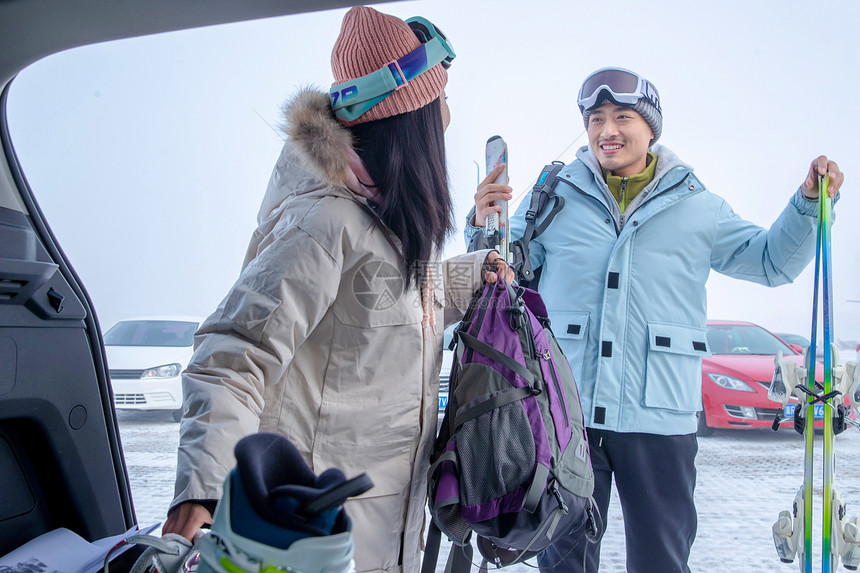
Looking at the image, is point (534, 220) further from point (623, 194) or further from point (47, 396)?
point (47, 396)

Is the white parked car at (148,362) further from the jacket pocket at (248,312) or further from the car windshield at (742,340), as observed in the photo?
the car windshield at (742,340)

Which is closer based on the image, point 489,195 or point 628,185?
point 489,195

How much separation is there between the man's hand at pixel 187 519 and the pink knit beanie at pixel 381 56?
0.64m

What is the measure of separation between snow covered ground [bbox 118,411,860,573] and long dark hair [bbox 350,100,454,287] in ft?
5.63

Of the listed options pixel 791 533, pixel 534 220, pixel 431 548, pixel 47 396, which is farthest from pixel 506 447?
pixel 791 533

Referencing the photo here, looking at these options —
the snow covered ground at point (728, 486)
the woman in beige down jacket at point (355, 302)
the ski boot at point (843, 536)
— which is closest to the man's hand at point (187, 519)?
the woman in beige down jacket at point (355, 302)

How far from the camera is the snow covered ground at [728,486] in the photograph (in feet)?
7.58

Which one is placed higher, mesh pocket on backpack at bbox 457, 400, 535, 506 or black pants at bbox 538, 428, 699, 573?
mesh pocket on backpack at bbox 457, 400, 535, 506

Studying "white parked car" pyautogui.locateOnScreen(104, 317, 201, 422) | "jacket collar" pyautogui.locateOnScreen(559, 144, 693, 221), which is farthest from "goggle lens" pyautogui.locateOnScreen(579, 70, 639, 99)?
"white parked car" pyautogui.locateOnScreen(104, 317, 201, 422)

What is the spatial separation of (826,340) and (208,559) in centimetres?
173

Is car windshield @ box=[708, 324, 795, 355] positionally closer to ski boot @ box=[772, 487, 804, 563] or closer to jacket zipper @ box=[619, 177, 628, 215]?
ski boot @ box=[772, 487, 804, 563]

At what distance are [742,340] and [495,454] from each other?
10.2ft

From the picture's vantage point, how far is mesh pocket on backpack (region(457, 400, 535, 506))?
92cm

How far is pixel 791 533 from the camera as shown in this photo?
1.58 m
